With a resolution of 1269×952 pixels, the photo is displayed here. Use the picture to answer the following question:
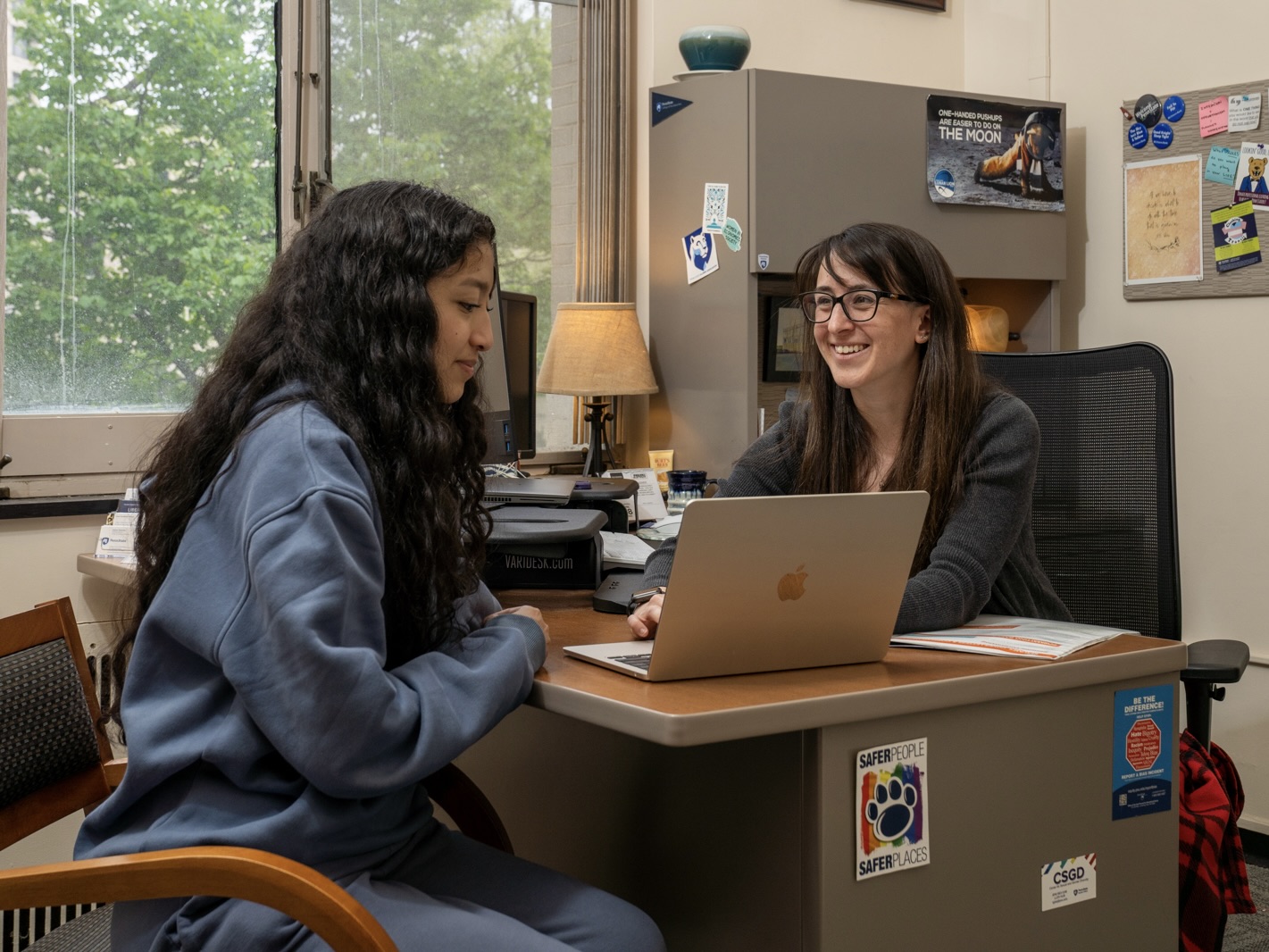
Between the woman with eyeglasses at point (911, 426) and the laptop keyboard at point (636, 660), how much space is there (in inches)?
13.5

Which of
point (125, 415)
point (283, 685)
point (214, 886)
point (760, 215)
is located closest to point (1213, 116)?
point (760, 215)

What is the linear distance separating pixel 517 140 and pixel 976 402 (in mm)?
1875

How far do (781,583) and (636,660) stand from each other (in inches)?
7.9

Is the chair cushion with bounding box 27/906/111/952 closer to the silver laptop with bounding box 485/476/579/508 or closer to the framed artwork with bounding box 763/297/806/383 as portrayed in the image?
the silver laptop with bounding box 485/476/579/508

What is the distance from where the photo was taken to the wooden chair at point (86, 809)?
1.04 m

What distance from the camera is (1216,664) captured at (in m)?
1.81

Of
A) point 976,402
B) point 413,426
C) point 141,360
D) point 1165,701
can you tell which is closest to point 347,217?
point 413,426

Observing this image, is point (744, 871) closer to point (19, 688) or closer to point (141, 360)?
point (19, 688)

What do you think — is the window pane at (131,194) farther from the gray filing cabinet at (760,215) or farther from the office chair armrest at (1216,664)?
the office chair armrest at (1216,664)

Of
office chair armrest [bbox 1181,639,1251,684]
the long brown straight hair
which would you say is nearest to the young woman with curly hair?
the long brown straight hair

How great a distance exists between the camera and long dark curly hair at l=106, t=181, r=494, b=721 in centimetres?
125

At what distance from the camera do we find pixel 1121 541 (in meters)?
2.13

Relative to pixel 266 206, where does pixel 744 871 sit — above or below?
below

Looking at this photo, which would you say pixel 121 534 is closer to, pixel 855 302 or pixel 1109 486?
pixel 855 302
